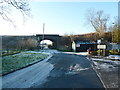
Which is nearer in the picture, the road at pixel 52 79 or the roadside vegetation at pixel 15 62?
the road at pixel 52 79

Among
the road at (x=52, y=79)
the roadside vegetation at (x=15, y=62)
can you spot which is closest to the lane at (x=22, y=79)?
the road at (x=52, y=79)

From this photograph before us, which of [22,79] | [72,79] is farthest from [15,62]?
[72,79]

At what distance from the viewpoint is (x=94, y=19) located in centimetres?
3719

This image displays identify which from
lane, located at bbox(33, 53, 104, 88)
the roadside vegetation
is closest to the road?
lane, located at bbox(33, 53, 104, 88)

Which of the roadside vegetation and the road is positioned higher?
the roadside vegetation

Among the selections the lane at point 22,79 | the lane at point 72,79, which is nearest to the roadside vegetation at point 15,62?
the lane at point 22,79

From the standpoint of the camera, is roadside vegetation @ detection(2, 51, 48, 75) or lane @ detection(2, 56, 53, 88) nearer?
lane @ detection(2, 56, 53, 88)

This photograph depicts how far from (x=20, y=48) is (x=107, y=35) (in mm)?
25756

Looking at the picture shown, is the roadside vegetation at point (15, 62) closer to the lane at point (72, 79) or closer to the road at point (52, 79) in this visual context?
the road at point (52, 79)

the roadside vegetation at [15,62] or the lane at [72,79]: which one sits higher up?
the roadside vegetation at [15,62]

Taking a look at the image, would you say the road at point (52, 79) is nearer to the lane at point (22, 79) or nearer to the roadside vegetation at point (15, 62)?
the lane at point (22, 79)

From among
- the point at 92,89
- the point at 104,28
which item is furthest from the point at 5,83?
the point at 104,28

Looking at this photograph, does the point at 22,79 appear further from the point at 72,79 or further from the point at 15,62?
the point at 15,62

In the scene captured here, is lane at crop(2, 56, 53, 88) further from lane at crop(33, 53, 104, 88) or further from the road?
lane at crop(33, 53, 104, 88)
